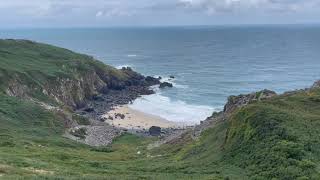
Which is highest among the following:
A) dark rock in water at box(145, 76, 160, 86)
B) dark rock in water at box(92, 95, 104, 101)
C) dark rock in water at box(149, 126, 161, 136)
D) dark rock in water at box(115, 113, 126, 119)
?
dark rock in water at box(145, 76, 160, 86)

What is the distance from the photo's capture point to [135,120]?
118 m

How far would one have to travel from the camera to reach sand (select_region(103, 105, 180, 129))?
113 meters

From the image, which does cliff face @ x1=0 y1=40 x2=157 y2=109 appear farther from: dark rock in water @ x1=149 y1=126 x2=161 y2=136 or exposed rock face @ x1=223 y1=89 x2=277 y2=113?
exposed rock face @ x1=223 y1=89 x2=277 y2=113

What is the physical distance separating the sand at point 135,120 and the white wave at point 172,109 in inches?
129

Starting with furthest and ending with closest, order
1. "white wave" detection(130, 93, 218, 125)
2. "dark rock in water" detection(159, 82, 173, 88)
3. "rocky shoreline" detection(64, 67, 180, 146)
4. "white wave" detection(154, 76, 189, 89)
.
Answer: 1. "white wave" detection(154, 76, 189, 89)
2. "dark rock in water" detection(159, 82, 173, 88)
3. "white wave" detection(130, 93, 218, 125)
4. "rocky shoreline" detection(64, 67, 180, 146)

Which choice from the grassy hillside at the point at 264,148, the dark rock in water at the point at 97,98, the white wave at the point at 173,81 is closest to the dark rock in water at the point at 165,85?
the white wave at the point at 173,81

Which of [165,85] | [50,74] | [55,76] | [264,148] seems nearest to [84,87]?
[55,76]

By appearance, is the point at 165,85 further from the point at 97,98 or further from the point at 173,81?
the point at 97,98

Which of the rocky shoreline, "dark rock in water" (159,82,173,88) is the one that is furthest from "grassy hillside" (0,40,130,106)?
"dark rock in water" (159,82,173,88)

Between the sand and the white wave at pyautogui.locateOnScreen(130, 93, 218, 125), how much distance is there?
10.7ft

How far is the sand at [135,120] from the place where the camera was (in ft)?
372

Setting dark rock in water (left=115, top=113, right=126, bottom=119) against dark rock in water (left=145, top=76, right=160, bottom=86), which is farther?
dark rock in water (left=145, top=76, right=160, bottom=86)

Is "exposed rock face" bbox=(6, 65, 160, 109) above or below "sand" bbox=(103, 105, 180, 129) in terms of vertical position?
above

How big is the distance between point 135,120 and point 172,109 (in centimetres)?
1714
